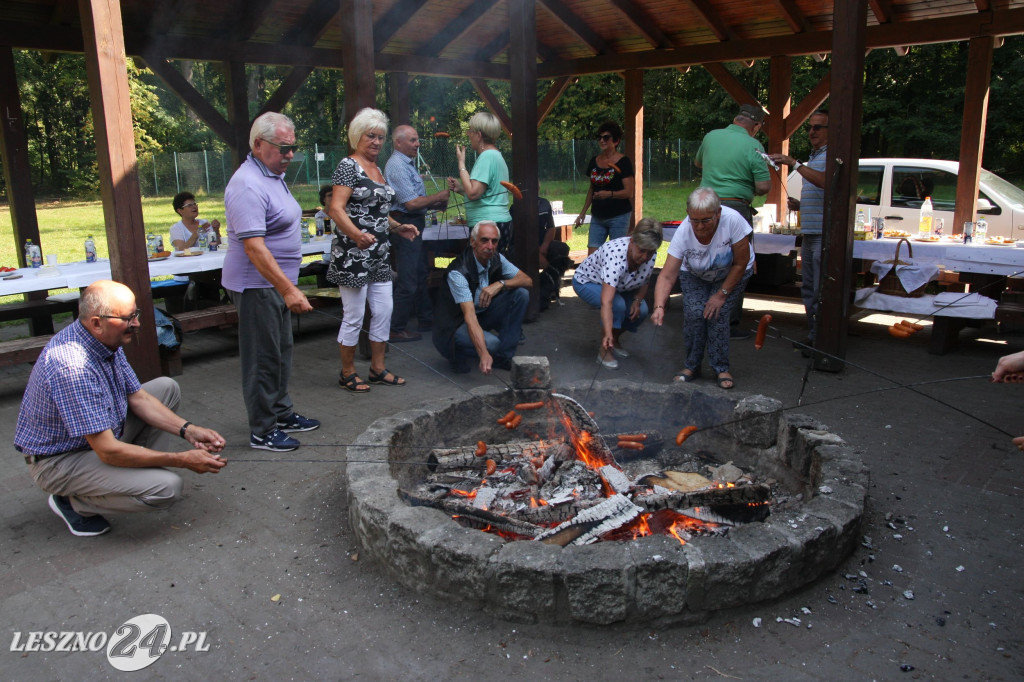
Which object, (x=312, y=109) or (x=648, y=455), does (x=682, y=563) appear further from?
(x=312, y=109)

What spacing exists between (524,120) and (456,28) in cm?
310

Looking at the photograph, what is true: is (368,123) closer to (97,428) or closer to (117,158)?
(117,158)

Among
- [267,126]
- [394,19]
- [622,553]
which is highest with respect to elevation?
[394,19]

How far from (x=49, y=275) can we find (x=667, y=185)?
2217 centimetres

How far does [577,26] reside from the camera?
10031 millimetres

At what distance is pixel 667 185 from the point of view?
25.9 m

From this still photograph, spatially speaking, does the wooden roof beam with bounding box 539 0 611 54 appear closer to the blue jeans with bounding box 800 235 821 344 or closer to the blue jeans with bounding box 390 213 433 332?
the blue jeans with bounding box 390 213 433 332

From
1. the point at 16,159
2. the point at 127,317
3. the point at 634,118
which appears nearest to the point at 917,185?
the point at 634,118

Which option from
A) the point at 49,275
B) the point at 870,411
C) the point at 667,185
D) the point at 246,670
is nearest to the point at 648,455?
the point at 870,411

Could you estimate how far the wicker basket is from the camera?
6.93 m

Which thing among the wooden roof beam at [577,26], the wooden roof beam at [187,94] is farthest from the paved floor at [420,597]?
the wooden roof beam at [577,26]

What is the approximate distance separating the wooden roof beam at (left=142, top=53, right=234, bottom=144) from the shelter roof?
0.12 meters

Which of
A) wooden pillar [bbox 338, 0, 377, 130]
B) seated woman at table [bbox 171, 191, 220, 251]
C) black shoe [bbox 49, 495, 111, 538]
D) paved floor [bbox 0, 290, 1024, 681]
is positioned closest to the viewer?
paved floor [bbox 0, 290, 1024, 681]

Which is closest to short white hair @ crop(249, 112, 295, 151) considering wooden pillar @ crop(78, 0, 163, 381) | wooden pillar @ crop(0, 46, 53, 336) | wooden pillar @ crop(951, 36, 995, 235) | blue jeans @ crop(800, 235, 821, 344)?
wooden pillar @ crop(78, 0, 163, 381)
